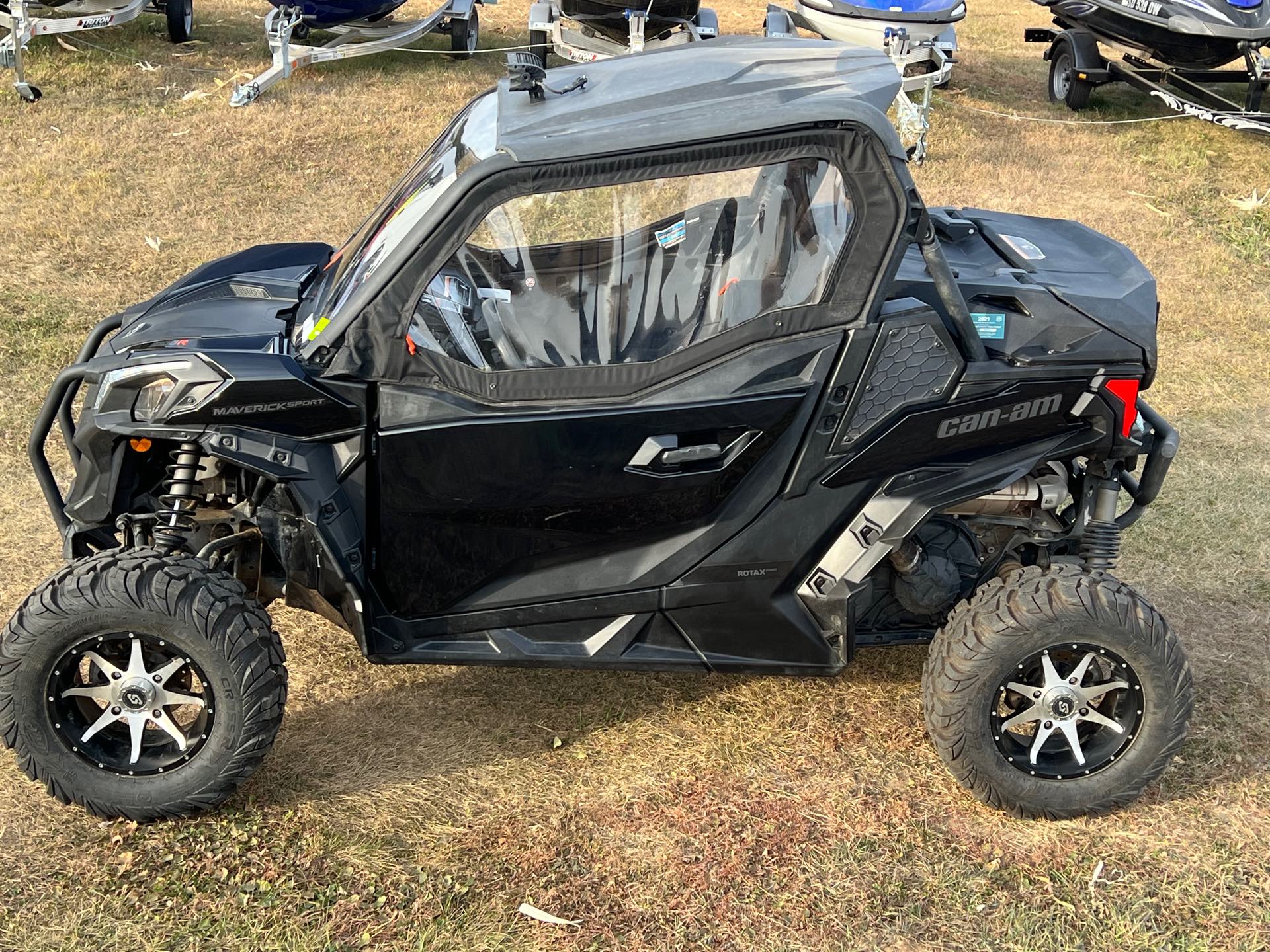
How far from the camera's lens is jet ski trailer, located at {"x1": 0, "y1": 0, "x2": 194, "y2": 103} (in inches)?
409

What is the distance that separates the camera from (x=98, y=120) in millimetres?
10406

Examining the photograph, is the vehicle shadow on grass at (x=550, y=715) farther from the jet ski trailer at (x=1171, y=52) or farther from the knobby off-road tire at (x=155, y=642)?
the jet ski trailer at (x=1171, y=52)

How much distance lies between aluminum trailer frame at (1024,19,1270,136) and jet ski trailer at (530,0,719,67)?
371cm

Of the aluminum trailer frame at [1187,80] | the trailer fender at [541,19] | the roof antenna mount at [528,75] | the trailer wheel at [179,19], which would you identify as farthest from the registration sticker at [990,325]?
Answer: the trailer wheel at [179,19]

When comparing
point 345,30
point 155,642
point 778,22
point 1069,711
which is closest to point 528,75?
point 155,642

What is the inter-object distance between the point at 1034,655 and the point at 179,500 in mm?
2704

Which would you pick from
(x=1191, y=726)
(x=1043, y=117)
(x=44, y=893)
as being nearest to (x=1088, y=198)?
(x=1043, y=117)

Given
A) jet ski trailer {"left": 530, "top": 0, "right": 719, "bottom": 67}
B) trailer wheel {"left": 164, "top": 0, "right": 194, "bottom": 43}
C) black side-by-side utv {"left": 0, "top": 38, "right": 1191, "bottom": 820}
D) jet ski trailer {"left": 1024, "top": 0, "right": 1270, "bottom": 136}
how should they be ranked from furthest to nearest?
trailer wheel {"left": 164, "top": 0, "right": 194, "bottom": 43} → jet ski trailer {"left": 530, "top": 0, "right": 719, "bottom": 67} → jet ski trailer {"left": 1024, "top": 0, "right": 1270, "bottom": 136} → black side-by-side utv {"left": 0, "top": 38, "right": 1191, "bottom": 820}

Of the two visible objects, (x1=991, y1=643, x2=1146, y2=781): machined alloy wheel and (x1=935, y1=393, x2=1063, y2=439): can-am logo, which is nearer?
(x1=935, y1=393, x2=1063, y2=439): can-am logo

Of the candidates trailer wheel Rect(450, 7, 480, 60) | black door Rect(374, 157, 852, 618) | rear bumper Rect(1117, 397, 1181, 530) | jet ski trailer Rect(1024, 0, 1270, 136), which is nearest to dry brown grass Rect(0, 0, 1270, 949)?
black door Rect(374, 157, 852, 618)

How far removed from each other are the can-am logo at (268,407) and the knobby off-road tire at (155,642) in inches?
18.9

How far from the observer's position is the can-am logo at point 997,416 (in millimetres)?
3777

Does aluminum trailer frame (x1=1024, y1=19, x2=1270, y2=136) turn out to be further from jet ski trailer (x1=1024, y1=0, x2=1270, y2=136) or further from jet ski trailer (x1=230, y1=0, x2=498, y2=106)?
jet ski trailer (x1=230, y1=0, x2=498, y2=106)

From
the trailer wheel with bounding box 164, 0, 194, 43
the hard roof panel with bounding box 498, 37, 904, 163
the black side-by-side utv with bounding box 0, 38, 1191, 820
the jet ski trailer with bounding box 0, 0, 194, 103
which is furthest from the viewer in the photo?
the trailer wheel with bounding box 164, 0, 194, 43
